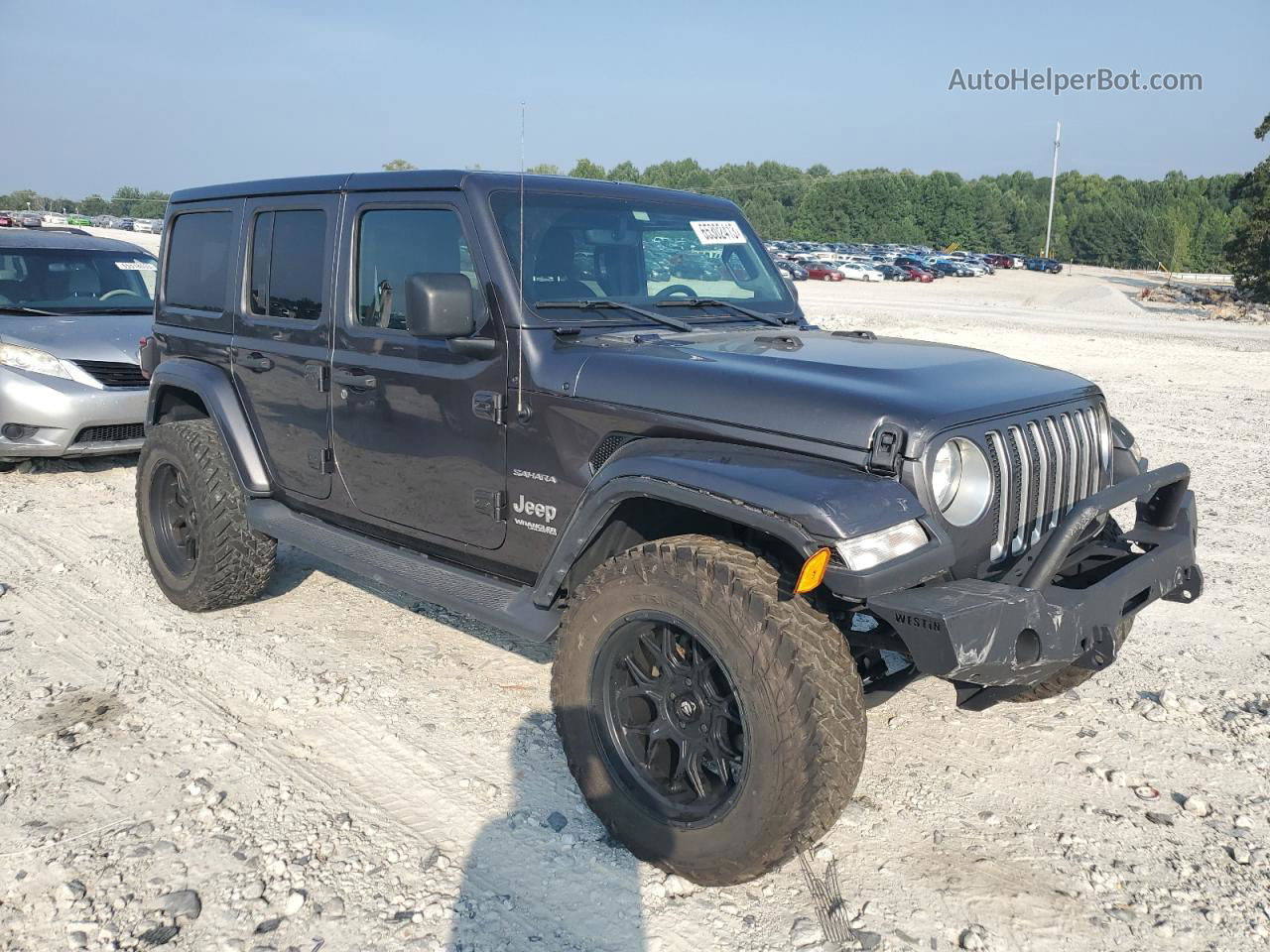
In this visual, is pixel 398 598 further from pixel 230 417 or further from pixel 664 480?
pixel 664 480

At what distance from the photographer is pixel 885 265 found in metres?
61.1

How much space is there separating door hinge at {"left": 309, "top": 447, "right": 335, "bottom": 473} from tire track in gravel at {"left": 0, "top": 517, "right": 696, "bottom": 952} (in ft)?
2.99

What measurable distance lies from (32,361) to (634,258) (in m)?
5.95

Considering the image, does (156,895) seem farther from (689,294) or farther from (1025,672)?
(689,294)

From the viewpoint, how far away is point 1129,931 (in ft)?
9.40

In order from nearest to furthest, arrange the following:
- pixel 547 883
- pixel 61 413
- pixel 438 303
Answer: pixel 547 883 < pixel 438 303 < pixel 61 413

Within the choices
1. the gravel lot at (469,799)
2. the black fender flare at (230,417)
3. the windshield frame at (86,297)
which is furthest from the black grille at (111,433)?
the black fender flare at (230,417)

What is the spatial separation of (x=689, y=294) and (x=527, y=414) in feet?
3.33

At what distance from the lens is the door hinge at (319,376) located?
4.36 m

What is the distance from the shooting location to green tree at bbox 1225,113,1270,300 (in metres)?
35.1

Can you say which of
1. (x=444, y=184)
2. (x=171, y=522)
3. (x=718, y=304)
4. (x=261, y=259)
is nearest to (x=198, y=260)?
(x=261, y=259)

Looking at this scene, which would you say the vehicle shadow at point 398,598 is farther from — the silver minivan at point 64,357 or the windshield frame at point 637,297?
the silver minivan at point 64,357

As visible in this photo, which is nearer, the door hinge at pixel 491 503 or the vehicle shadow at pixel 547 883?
the vehicle shadow at pixel 547 883

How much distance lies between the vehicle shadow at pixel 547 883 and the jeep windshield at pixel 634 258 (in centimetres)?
171
